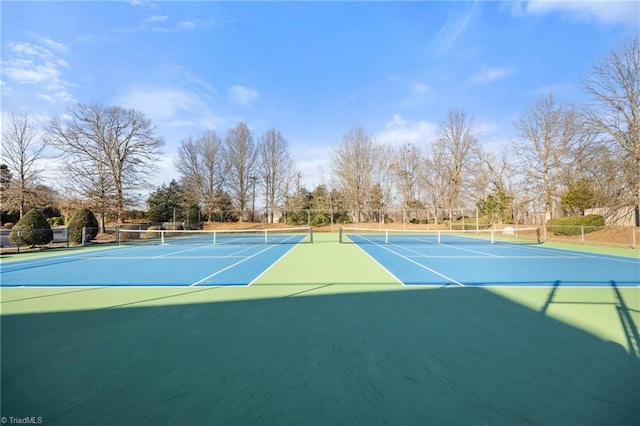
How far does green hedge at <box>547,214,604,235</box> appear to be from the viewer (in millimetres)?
20656

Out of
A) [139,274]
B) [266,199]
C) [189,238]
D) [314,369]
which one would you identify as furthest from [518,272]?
[266,199]

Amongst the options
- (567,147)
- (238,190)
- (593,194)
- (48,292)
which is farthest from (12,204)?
(567,147)

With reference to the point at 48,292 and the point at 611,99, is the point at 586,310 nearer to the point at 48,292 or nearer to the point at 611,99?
the point at 48,292

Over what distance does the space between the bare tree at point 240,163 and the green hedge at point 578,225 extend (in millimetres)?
33914

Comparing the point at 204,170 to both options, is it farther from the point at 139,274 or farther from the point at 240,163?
the point at 139,274

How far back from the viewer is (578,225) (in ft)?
69.4

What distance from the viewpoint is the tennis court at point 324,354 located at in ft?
8.70

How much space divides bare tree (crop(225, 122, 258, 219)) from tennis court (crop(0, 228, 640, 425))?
3522 cm

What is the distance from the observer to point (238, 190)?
41.8 m

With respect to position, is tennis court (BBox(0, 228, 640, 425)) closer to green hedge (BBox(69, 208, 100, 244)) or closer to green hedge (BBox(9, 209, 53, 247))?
green hedge (BBox(9, 209, 53, 247))

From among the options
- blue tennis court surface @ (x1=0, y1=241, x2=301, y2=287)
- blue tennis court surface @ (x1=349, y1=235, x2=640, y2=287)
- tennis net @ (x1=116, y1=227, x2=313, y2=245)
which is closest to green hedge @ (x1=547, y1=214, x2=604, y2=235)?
blue tennis court surface @ (x1=349, y1=235, x2=640, y2=287)

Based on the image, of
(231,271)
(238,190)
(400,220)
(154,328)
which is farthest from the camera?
(238,190)

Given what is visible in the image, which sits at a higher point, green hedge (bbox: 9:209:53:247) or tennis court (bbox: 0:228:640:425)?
green hedge (bbox: 9:209:53:247)

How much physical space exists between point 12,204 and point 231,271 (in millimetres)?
27876
